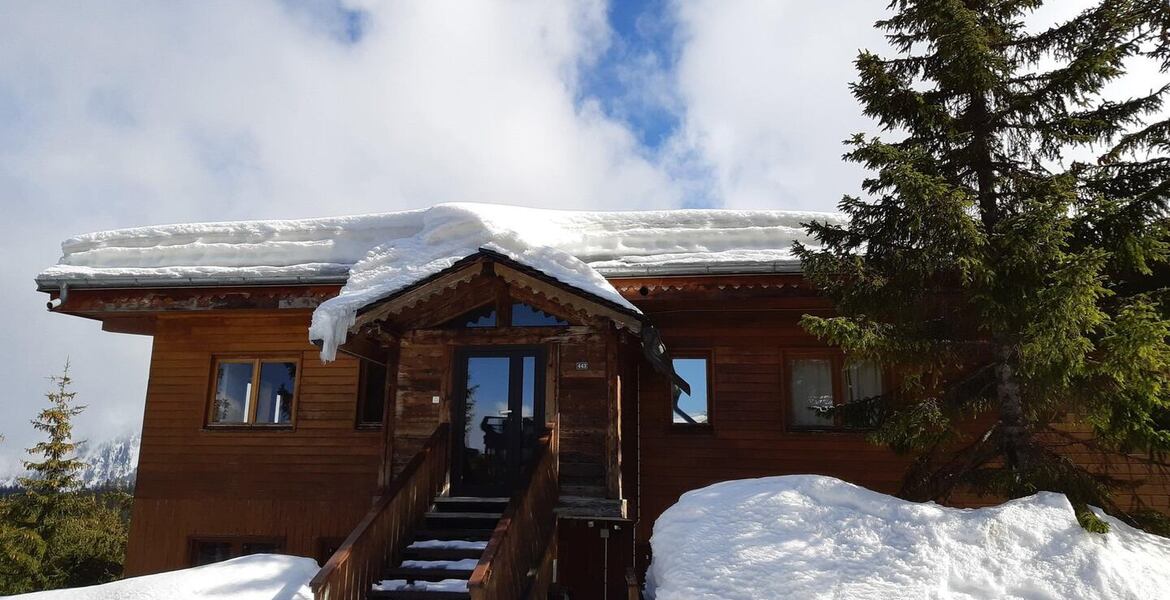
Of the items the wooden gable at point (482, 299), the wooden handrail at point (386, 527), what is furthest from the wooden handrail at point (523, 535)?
the wooden gable at point (482, 299)

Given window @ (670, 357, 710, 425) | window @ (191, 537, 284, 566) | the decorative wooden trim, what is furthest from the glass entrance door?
window @ (191, 537, 284, 566)

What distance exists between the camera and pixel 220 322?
38.4 ft

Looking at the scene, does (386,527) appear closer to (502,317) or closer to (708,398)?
(502,317)

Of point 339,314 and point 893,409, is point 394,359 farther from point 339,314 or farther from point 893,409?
point 893,409

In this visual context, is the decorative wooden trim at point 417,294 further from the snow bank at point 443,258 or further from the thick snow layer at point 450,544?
the thick snow layer at point 450,544

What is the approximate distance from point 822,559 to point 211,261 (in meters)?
10.4

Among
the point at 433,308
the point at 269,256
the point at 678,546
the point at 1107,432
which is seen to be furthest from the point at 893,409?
the point at 269,256

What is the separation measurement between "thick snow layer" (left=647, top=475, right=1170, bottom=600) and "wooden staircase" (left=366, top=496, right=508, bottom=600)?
217 cm

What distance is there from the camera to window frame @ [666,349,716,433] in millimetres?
10336

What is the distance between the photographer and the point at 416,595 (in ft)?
23.6

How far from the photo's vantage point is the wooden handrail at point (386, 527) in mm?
6641

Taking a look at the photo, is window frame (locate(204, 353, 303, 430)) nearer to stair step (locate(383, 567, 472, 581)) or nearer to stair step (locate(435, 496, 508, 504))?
stair step (locate(435, 496, 508, 504))

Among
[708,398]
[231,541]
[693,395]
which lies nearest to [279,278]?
[231,541]

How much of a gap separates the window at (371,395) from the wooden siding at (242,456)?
128 mm
